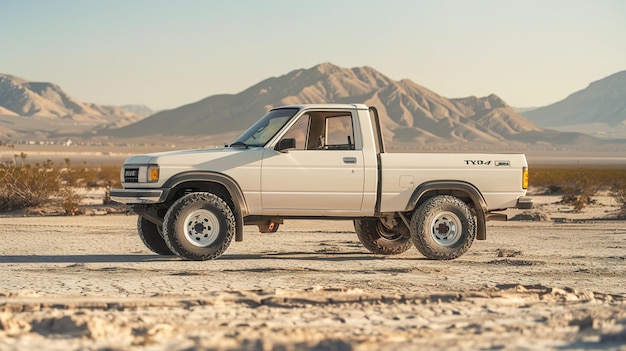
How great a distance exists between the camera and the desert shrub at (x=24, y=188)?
26531 millimetres

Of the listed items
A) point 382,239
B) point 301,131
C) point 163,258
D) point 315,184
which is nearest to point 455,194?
point 382,239

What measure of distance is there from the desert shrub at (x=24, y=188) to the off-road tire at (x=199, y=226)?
47.0 ft

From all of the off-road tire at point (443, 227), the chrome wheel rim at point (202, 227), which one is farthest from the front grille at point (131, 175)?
the off-road tire at point (443, 227)

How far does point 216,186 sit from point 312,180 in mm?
1372

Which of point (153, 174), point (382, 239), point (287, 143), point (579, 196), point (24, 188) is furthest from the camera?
point (579, 196)

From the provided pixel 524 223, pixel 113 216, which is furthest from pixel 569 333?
pixel 113 216

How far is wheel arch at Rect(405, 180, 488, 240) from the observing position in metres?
14.0

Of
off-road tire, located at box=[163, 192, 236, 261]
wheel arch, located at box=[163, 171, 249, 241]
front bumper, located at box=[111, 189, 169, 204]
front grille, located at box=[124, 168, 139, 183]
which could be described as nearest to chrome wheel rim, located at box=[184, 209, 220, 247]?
off-road tire, located at box=[163, 192, 236, 261]

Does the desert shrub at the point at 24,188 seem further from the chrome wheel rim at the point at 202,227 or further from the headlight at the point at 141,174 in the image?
the chrome wheel rim at the point at 202,227

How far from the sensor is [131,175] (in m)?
13.7

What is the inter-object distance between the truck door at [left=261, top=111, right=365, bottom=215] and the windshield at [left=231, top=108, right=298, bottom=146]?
165 mm

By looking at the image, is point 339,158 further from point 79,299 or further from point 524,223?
point 524,223

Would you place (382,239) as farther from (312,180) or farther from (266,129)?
(266,129)

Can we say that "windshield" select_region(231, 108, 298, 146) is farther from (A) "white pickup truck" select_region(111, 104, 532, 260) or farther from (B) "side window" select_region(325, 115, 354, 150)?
(B) "side window" select_region(325, 115, 354, 150)
